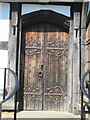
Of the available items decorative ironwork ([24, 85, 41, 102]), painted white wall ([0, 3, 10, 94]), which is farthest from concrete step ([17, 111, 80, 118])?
painted white wall ([0, 3, 10, 94])

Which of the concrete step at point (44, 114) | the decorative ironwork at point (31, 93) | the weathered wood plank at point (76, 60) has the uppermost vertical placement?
the weathered wood plank at point (76, 60)

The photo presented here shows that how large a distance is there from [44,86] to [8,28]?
1665 mm

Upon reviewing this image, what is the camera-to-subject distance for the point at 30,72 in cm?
447

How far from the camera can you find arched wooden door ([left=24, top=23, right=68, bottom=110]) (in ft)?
14.6

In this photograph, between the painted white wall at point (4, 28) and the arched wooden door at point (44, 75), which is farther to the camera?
the arched wooden door at point (44, 75)

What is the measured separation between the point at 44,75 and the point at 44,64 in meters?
0.27

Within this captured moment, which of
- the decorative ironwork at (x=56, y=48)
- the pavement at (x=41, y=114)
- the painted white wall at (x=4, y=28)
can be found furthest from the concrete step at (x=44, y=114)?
the decorative ironwork at (x=56, y=48)

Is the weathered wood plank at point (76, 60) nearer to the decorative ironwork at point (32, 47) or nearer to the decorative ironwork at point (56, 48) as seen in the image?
the decorative ironwork at point (56, 48)

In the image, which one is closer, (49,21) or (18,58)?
(18,58)

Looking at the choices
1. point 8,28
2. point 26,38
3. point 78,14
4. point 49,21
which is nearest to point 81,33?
point 78,14

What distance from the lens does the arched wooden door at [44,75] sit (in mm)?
4441

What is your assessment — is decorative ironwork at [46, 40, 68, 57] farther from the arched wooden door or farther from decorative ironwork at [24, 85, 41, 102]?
decorative ironwork at [24, 85, 41, 102]

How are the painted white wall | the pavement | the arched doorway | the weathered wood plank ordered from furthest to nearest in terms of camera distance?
the arched doorway, the painted white wall, the weathered wood plank, the pavement

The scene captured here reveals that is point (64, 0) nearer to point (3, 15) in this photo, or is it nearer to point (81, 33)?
point (81, 33)
